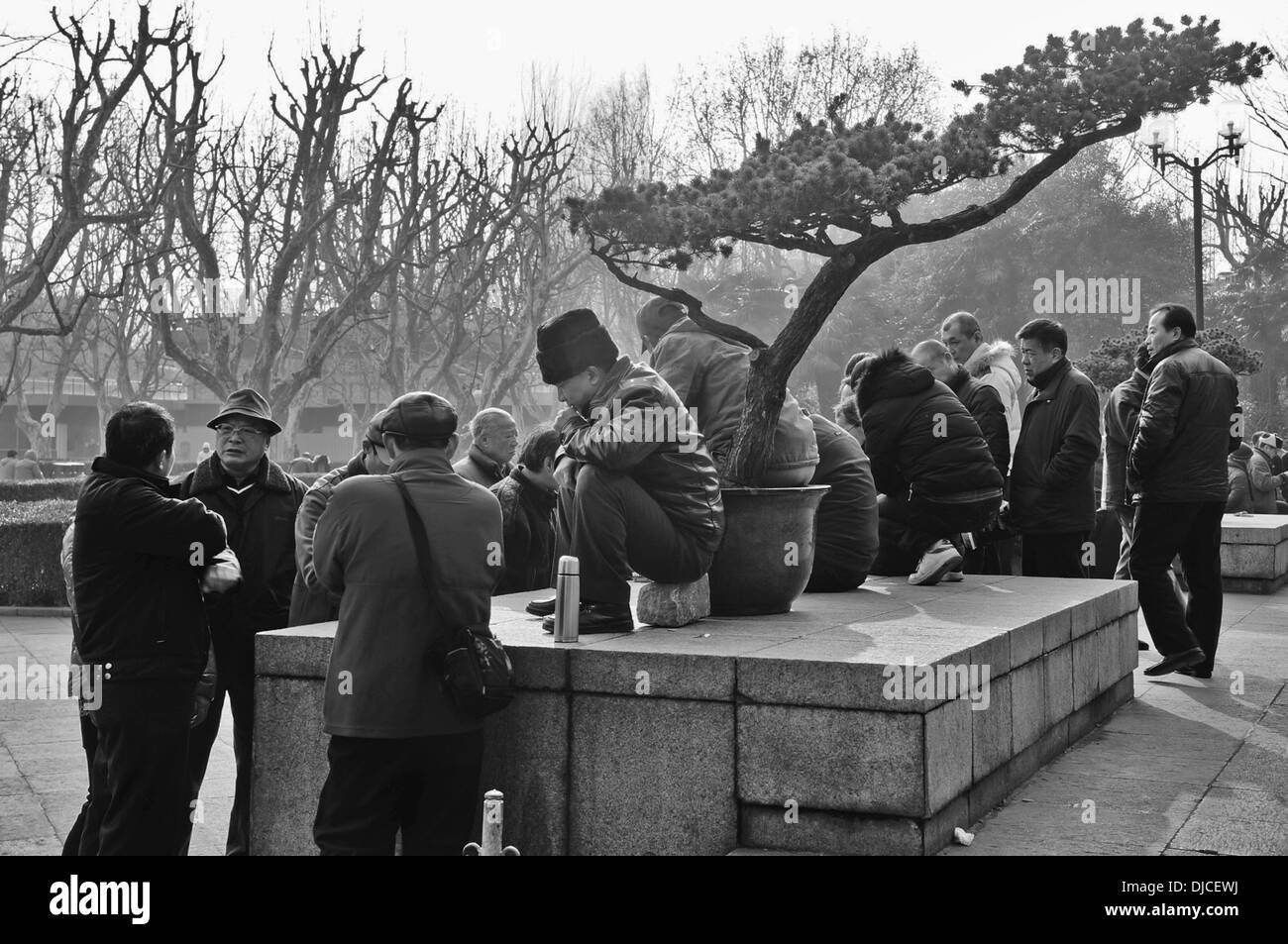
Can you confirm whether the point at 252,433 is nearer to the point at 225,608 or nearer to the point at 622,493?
the point at 225,608

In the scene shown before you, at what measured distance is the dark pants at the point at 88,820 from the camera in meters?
4.53

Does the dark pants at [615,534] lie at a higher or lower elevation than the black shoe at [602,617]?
higher

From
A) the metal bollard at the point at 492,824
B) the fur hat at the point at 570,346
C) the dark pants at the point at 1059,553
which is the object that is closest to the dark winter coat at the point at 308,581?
the fur hat at the point at 570,346

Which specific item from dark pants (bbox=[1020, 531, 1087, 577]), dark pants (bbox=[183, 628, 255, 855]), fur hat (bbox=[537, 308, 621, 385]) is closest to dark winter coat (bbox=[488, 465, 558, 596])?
dark pants (bbox=[183, 628, 255, 855])

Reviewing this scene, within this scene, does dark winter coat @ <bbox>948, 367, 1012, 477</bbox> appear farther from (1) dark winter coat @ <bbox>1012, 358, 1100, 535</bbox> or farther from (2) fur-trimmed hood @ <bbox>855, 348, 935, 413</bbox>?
(2) fur-trimmed hood @ <bbox>855, 348, 935, 413</bbox>

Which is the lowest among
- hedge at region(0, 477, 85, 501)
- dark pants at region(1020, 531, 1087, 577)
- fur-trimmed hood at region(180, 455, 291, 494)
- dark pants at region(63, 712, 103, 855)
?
dark pants at region(63, 712, 103, 855)

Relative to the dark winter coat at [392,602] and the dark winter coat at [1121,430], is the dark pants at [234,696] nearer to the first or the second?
the dark winter coat at [392,602]

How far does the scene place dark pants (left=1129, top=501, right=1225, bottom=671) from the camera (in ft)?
22.7

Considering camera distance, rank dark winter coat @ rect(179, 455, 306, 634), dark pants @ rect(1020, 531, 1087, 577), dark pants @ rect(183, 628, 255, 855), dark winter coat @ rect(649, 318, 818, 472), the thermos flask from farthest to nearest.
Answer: dark pants @ rect(1020, 531, 1087, 577), dark winter coat @ rect(649, 318, 818, 472), dark winter coat @ rect(179, 455, 306, 634), dark pants @ rect(183, 628, 255, 855), the thermos flask

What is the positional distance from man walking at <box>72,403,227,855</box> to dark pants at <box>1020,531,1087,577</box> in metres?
4.79

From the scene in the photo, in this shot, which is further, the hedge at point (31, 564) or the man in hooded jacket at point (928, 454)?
the hedge at point (31, 564)

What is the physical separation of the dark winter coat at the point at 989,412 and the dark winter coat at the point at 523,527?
8.85 ft

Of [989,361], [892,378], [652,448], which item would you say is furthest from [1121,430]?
[652,448]
